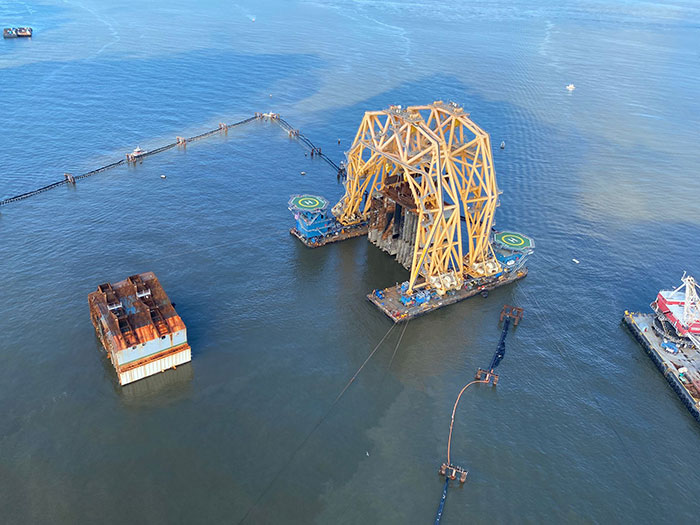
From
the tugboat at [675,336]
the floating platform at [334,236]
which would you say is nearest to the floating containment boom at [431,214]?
the floating platform at [334,236]

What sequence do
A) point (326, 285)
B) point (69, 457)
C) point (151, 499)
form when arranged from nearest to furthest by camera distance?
point (151, 499) → point (69, 457) → point (326, 285)

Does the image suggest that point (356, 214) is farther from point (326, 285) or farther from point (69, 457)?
point (69, 457)

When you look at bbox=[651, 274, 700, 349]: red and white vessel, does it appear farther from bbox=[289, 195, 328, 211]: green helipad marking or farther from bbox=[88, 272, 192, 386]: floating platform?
bbox=[88, 272, 192, 386]: floating platform

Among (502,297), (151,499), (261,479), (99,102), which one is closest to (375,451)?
(261,479)

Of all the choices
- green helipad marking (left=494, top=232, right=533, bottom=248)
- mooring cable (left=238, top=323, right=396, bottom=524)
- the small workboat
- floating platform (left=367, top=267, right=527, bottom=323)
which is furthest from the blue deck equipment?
the small workboat

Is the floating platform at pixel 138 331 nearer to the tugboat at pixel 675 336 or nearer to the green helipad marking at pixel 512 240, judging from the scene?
the green helipad marking at pixel 512 240

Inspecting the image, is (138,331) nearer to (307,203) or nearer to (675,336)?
(307,203)

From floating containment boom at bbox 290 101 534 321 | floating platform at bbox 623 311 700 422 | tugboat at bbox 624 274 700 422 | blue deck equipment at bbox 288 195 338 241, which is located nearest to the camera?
floating platform at bbox 623 311 700 422
